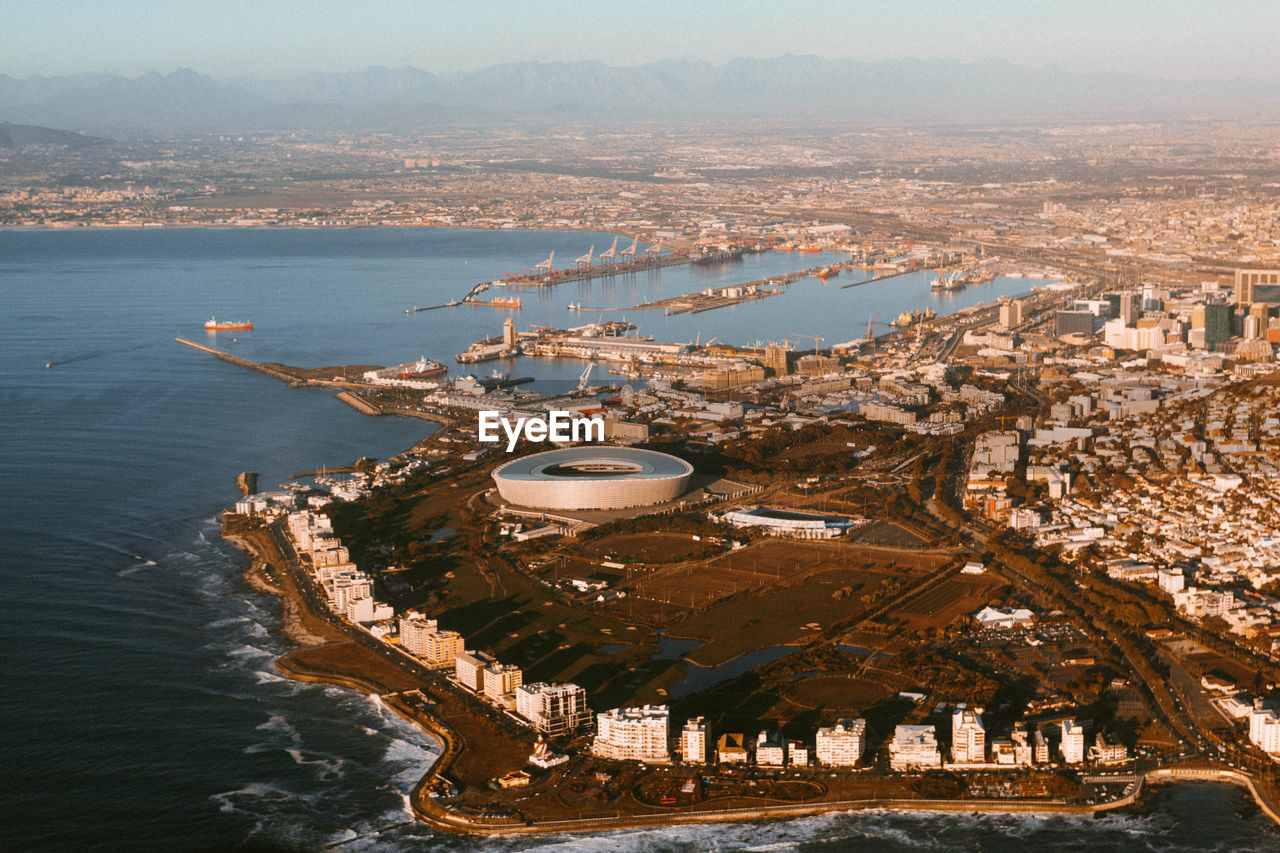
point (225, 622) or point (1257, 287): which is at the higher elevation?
point (1257, 287)

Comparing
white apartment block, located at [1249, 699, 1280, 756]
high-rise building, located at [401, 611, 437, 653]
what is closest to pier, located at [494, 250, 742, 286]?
high-rise building, located at [401, 611, 437, 653]

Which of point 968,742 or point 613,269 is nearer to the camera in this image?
point 968,742

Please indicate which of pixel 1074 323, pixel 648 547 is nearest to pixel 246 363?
pixel 648 547

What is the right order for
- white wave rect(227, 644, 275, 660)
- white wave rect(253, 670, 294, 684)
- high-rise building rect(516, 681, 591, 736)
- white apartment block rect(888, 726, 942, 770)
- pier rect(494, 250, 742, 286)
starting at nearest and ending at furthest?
white apartment block rect(888, 726, 942, 770), high-rise building rect(516, 681, 591, 736), white wave rect(253, 670, 294, 684), white wave rect(227, 644, 275, 660), pier rect(494, 250, 742, 286)

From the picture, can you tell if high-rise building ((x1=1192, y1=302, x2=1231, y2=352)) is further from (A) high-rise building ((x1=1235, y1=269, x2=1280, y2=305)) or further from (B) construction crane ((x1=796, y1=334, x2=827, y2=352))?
(B) construction crane ((x1=796, y1=334, x2=827, y2=352))

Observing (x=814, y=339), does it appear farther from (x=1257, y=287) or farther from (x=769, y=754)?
(x=769, y=754)

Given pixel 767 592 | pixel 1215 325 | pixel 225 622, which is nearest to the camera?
pixel 225 622

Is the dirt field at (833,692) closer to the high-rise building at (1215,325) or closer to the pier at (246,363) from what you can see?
the pier at (246,363)
